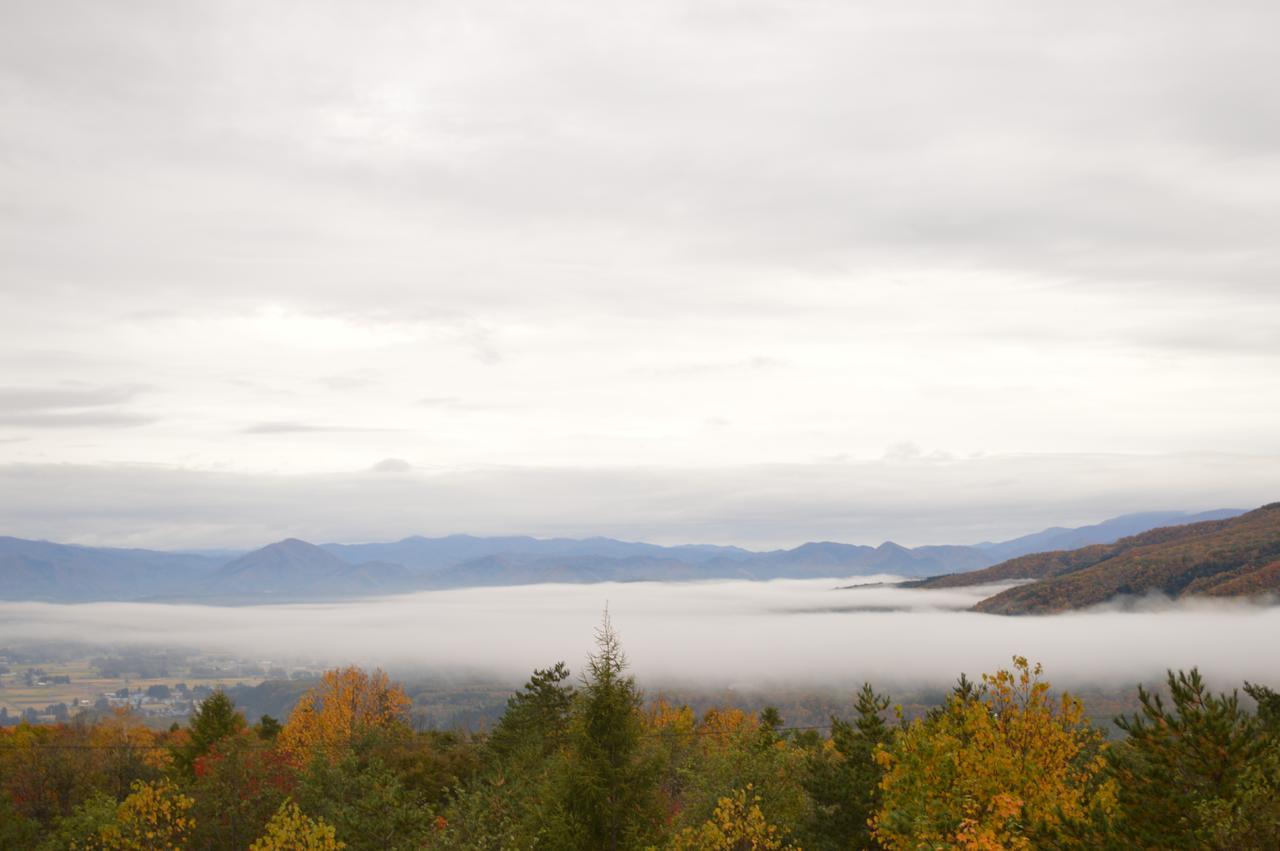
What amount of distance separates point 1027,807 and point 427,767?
6906cm

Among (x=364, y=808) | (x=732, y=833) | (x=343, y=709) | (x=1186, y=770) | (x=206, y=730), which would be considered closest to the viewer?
(x=1186, y=770)

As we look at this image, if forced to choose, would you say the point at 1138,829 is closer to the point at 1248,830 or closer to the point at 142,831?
the point at 1248,830

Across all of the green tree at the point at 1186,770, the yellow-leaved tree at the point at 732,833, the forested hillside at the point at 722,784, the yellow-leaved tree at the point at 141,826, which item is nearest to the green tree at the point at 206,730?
the forested hillside at the point at 722,784

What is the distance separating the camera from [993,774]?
3400 cm

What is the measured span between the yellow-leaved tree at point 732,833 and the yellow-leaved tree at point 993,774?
10338 mm

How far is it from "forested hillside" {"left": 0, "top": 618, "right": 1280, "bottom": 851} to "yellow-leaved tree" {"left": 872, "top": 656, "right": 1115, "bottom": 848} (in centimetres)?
10

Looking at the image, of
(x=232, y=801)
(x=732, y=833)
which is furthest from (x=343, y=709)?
(x=732, y=833)

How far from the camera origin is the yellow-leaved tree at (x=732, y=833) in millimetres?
46875

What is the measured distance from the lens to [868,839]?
53312mm

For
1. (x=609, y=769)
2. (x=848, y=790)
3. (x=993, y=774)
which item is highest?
(x=993, y=774)

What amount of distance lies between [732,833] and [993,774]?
2055 cm

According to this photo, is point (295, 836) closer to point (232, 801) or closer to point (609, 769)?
point (609, 769)

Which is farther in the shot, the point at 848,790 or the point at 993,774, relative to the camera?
the point at 848,790

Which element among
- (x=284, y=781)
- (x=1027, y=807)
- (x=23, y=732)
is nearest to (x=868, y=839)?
→ (x=1027, y=807)
